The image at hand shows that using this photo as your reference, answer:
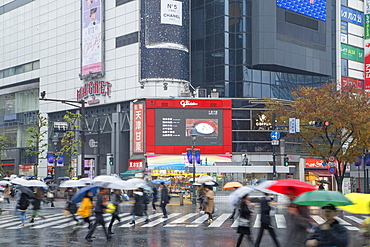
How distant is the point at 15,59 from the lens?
82.2m

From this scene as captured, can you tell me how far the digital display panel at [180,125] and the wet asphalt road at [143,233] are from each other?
29.8 metres

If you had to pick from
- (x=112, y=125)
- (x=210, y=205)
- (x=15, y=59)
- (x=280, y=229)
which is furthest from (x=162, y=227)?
(x=15, y=59)

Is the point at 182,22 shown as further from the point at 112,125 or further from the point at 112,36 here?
the point at 112,125

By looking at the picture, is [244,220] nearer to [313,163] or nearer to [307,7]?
[313,163]

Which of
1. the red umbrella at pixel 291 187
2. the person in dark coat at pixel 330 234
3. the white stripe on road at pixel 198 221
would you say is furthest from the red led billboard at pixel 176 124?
the person in dark coat at pixel 330 234

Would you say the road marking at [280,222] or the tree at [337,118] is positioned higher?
the tree at [337,118]

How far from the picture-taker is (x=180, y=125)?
59156 millimetres

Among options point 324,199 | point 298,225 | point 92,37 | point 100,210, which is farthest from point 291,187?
point 92,37

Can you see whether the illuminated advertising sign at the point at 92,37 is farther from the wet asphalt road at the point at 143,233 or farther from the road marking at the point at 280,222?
the road marking at the point at 280,222

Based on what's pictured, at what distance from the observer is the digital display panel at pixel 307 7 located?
209 ft

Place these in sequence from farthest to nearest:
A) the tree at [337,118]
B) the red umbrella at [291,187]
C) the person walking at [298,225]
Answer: the tree at [337,118] → the red umbrella at [291,187] → the person walking at [298,225]

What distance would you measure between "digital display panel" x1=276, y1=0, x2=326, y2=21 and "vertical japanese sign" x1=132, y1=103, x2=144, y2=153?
1946 cm

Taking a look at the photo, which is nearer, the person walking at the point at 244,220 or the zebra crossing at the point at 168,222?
the person walking at the point at 244,220

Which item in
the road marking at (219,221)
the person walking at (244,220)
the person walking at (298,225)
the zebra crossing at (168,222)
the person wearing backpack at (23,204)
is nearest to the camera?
the person walking at (298,225)
